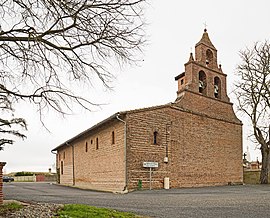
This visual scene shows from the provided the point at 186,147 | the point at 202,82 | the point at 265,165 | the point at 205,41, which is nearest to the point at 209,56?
the point at 205,41

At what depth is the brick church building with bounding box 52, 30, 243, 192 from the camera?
24250 millimetres

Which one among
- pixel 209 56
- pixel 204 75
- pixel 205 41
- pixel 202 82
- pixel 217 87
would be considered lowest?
pixel 217 87

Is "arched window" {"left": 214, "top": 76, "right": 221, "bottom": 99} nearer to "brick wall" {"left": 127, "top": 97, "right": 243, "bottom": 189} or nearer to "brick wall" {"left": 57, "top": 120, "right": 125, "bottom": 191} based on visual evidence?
"brick wall" {"left": 127, "top": 97, "right": 243, "bottom": 189}

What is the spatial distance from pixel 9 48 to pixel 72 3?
1928mm

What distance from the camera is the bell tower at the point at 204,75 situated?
2941cm

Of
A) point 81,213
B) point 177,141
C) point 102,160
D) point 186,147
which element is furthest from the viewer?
point 186,147

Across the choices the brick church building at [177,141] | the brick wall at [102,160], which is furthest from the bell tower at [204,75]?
the brick wall at [102,160]

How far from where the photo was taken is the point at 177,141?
1071 inches

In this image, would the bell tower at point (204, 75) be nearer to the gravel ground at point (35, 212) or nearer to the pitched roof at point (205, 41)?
the pitched roof at point (205, 41)

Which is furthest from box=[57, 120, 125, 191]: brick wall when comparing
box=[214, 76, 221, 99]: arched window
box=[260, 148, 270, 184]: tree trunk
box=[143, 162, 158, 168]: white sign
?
box=[260, 148, 270, 184]: tree trunk

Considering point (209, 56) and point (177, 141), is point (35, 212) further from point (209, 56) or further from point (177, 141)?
point (209, 56)

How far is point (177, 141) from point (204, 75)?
6506mm

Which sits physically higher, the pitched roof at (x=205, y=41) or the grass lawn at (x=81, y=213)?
the pitched roof at (x=205, y=41)

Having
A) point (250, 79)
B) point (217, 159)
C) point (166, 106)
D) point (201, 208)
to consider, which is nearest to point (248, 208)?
point (201, 208)
